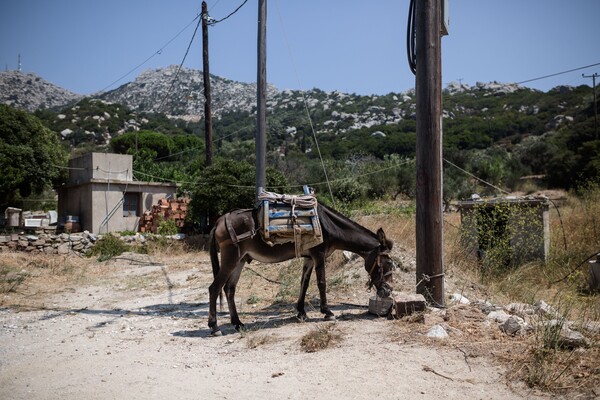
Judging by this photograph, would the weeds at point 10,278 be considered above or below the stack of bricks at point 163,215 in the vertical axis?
below

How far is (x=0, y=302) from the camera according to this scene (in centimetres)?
924

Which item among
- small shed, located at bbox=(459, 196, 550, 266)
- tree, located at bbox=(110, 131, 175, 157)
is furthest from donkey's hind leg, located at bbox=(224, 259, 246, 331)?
tree, located at bbox=(110, 131, 175, 157)

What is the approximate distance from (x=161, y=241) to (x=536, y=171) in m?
33.0

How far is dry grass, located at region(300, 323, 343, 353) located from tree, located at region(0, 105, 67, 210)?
63.4 ft

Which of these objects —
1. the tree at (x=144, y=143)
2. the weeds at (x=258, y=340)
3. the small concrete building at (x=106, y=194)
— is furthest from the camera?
the tree at (x=144, y=143)

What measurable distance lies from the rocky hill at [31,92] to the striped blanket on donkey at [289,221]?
91.1 meters

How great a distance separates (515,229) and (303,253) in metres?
5.79

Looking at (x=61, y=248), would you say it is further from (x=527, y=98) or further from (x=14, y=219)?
(x=527, y=98)

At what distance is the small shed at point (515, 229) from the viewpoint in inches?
414

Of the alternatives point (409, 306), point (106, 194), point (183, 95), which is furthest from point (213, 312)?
point (183, 95)

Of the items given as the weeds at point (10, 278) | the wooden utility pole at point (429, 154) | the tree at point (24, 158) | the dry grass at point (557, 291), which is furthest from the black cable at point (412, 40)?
the tree at point (24, 158)

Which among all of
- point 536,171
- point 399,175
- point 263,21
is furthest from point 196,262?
point 536,171

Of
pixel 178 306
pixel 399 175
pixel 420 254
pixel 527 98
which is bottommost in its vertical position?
pixel 178 306

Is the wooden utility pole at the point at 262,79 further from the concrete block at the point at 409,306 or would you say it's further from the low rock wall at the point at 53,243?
the low rock wall at the point at 53,243
